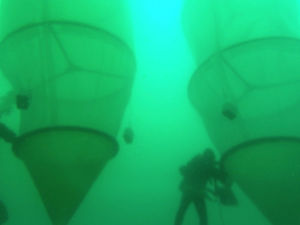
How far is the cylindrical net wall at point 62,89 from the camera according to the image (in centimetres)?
366

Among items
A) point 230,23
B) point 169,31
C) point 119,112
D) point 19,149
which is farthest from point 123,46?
point 169,31

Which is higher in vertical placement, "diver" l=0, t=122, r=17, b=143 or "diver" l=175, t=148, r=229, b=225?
"diver" l=0, t=122, r=17, b=143

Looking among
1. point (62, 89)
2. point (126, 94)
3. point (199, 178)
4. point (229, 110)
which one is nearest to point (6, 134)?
point (62, 89)

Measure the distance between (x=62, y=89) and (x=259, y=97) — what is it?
6.06 ft

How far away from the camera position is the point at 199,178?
14.4 feet

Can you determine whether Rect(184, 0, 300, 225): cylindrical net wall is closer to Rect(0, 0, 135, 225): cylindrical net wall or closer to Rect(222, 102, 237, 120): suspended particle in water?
Rect(222, 102, 237, 120): suspended particle in water

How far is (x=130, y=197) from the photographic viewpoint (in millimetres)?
8289

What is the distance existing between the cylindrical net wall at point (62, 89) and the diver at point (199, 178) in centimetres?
98

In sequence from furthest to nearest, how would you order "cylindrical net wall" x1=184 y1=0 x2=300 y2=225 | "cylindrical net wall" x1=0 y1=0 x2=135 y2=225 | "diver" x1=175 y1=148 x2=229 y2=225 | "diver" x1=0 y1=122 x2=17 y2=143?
"diver" x1=175 y1=148 x2=229 y2=225, "diver" x1=0 y1=122 x2=17 y2=143, "cylindrical net wall" x1=184 y1=0 x2=300 y2=225, "cylindrical net wall" x1=0 y1=0 x2=135 y2=225

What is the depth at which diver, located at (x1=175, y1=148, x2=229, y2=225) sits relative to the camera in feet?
14.4

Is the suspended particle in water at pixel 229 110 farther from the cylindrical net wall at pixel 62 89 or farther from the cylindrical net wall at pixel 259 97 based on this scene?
the cylindrical net wall at pixel 62 89

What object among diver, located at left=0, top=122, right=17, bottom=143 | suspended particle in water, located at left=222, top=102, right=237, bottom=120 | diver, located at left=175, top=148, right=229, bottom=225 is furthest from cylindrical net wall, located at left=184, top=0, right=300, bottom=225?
diver, located at left=0, top=122, right=17, bottom=143

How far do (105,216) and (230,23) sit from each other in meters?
5.25

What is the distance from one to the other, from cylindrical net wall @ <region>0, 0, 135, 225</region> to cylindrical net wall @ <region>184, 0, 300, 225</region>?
42.1 inches
